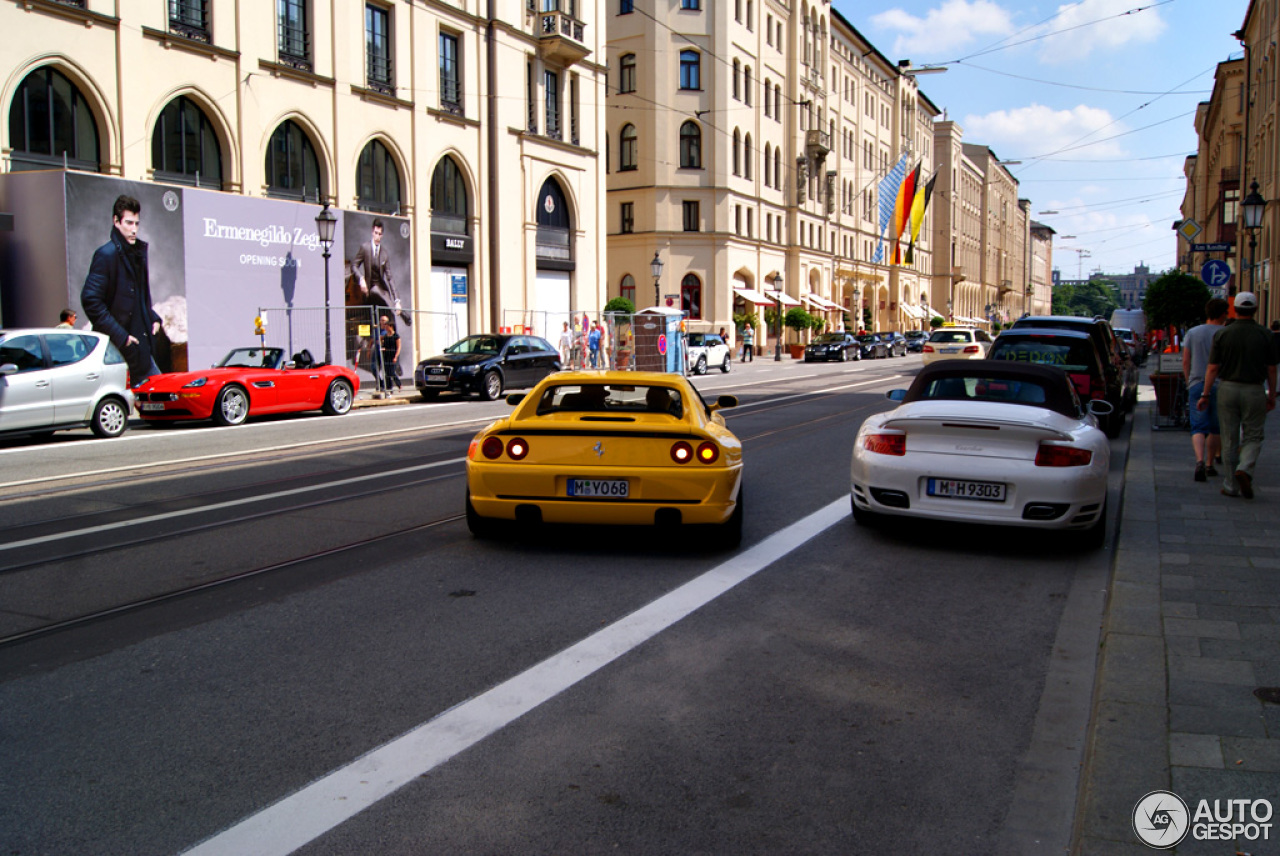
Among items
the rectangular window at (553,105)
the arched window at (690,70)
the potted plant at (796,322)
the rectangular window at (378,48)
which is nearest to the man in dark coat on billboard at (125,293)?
the rectangular window at (378,48)

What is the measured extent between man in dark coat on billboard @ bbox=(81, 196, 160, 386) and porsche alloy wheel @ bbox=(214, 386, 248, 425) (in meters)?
5.32

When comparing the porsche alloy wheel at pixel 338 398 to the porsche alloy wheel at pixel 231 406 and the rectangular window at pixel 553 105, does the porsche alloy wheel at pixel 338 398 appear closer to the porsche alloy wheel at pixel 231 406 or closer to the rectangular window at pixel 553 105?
the porsche alloy wheel at pixel 231 406

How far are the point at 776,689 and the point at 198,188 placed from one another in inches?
901

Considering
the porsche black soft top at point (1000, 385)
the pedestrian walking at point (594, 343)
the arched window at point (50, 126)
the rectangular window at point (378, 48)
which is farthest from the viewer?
the pedestrian walking at point (594, 343)

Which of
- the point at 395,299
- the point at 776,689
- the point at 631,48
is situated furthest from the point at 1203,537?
the point at 631,48

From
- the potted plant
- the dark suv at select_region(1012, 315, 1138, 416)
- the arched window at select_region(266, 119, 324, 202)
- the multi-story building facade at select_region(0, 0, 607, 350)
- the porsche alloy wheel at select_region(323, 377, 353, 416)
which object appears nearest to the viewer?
the dark suv at select_region(1012, 315, 1138, 416)

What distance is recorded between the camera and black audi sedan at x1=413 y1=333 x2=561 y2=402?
2394cm

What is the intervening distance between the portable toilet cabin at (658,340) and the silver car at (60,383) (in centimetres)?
2124

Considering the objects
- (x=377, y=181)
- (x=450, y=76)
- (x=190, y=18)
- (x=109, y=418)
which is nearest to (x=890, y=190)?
(x=450, y=76)

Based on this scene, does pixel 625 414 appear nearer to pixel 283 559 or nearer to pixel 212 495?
pixel 283 559

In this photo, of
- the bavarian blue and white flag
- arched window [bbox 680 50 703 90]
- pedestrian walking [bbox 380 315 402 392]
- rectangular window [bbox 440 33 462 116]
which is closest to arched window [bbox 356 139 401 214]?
rectangular window [bbox 440 33 462 116]

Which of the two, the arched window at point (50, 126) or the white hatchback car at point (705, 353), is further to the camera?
the white hatchback car at point (705, 353)

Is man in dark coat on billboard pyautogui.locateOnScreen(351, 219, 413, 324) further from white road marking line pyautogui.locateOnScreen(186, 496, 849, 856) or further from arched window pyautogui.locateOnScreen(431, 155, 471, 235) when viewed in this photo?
white road marking line pyautogui.locateOnScreen(186, 496, 849, 856)

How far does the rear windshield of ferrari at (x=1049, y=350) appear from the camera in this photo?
1352cm
